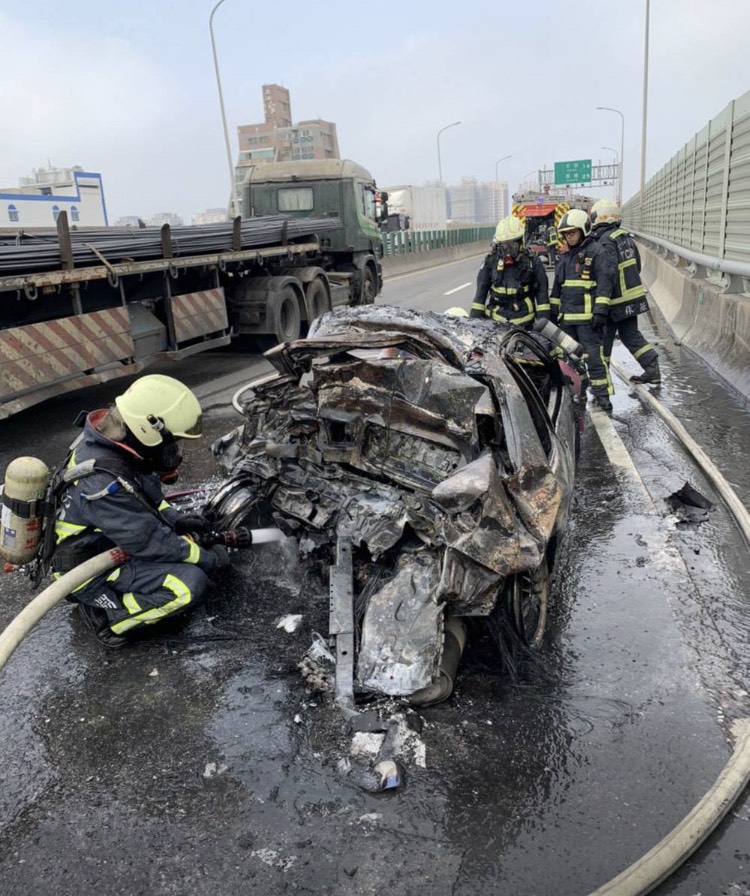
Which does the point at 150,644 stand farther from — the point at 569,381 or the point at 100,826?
the point at 569,381

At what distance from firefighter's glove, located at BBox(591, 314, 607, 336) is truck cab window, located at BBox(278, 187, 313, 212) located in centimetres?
756

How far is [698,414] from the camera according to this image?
677 cm

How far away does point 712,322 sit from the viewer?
29.7 feet

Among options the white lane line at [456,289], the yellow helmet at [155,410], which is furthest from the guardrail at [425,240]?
the yellow helmet at [155,410]

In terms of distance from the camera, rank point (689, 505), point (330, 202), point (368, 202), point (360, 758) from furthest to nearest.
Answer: point (368, 202), point (330, 202), point (689, 505), point (360, 758)

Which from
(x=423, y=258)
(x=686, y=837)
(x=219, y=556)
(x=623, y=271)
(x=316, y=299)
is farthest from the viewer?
(x=423, y=258)

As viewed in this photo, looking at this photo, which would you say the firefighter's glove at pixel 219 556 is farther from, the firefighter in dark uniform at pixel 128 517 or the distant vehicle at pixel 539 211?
the distant vehicle at pixel 539 211

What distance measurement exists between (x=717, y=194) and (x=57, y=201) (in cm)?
1830

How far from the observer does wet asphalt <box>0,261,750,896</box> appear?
2.18 meters

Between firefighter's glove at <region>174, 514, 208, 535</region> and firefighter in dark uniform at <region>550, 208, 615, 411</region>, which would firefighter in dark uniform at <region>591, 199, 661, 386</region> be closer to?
firefighter in dark uniform at <region>550, 208, 615, 411</region>

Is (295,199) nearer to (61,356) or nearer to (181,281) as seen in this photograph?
(181,281)

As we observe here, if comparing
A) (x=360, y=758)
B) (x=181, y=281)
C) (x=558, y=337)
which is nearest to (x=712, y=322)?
(x=558, y=337)

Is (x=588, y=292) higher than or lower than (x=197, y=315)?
higher

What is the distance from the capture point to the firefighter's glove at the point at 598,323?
6.84 meters
